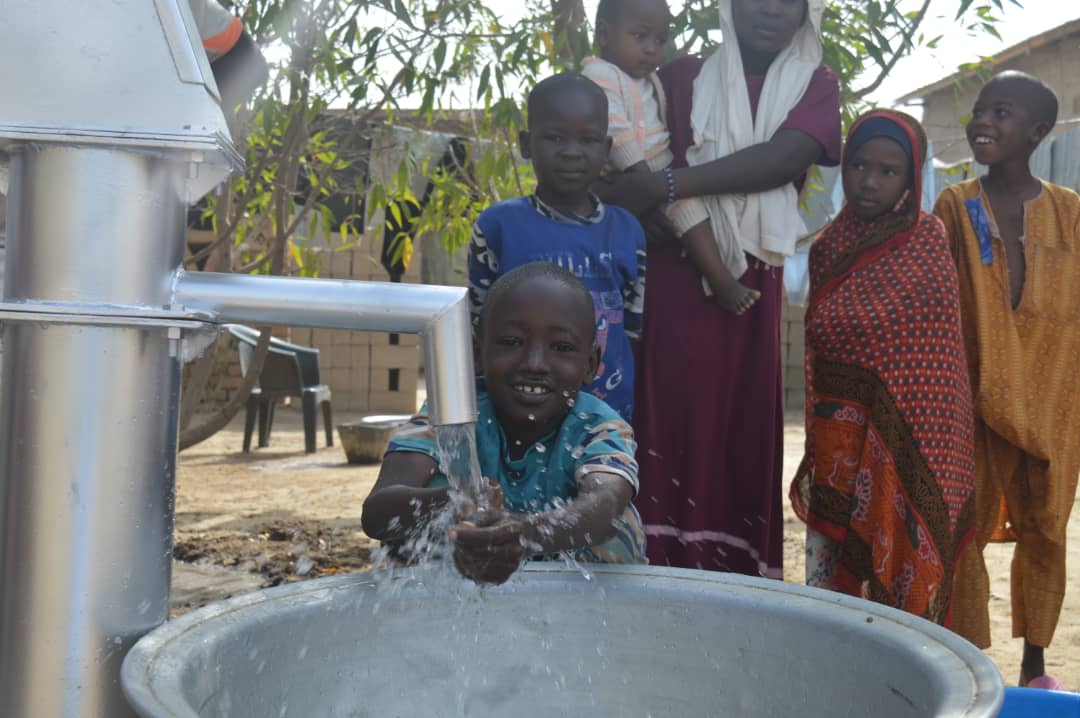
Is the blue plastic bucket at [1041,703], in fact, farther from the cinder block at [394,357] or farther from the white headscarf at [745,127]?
the cinder block at [394,357]

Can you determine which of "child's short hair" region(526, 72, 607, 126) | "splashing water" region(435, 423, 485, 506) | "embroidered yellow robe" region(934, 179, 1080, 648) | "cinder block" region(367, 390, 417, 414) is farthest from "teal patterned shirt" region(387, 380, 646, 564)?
"cinder block" region(367, 390, 417, 414)

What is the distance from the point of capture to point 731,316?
8.80 ft

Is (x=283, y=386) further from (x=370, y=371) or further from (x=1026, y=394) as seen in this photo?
(x=1026, y=394)

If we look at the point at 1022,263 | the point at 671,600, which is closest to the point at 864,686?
the point at 671,600

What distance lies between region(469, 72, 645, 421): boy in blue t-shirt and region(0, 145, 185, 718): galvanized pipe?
142 centimetres

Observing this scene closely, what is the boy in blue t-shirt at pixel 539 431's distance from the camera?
1.58 meters

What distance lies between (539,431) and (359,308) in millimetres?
855

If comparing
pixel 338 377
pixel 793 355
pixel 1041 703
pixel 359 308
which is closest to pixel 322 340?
pixel 338 377

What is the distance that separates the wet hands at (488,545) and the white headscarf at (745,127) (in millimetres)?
1584

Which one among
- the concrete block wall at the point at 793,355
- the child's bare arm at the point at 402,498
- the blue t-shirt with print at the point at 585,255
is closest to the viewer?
Result: the child's bare arm at the point at 402,498

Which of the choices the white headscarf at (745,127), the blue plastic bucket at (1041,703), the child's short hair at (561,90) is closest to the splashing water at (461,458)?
the blue plastic bucket at (1041,703)

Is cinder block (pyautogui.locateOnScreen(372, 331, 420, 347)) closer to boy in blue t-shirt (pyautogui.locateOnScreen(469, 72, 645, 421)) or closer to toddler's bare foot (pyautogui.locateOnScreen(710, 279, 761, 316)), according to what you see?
toddler's bare foot (pyautogui.locateOnScreen(710, 279, 761, 316))

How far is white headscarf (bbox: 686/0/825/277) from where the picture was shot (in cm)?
264

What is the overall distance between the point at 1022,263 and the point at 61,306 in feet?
9.02
